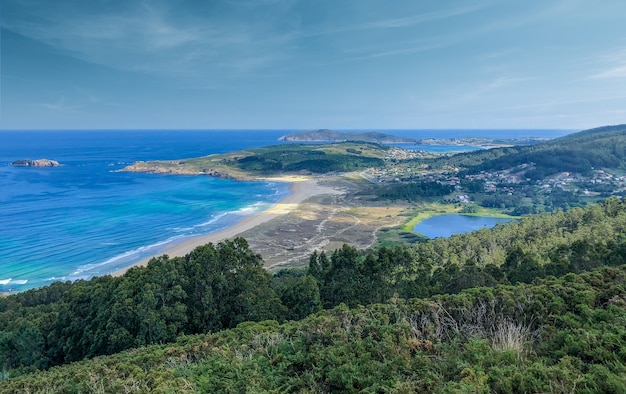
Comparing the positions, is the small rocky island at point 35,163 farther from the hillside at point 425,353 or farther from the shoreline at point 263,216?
the hillside at point 425,353

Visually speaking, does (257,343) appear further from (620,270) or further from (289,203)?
(289,203)

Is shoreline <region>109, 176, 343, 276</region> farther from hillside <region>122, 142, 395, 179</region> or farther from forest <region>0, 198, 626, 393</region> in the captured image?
forest <region>0, 198, 626, 393</region>

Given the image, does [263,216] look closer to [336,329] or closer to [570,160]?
[336,329]

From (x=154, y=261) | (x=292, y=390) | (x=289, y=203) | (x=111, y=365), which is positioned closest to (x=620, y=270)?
(x=292, y=390)

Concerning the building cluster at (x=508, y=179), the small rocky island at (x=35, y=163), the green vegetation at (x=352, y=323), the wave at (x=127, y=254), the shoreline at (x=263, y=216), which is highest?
the small rocky island at (x=35, y=163)

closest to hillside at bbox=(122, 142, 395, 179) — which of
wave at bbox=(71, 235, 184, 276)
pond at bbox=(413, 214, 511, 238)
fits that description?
pond at bbox=(413, 214, 511, 238)

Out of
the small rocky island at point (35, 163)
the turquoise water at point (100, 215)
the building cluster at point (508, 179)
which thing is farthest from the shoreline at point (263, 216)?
the small rocky island at point (35, 163)

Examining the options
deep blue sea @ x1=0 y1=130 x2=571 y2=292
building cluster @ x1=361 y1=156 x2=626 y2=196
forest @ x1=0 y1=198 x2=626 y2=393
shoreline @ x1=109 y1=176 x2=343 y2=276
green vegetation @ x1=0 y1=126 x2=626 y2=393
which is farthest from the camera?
building cluster @ x1=361 y1=156 x2=626 y2=196
